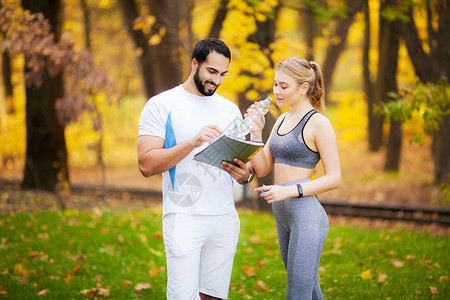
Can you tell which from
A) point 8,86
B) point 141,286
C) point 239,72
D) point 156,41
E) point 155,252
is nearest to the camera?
point 141,286

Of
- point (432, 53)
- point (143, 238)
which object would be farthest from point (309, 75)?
point (432, 53)

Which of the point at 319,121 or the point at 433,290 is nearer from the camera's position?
the point at 319,121

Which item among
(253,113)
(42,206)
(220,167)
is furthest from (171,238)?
(42,206)

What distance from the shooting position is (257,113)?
3279 mm

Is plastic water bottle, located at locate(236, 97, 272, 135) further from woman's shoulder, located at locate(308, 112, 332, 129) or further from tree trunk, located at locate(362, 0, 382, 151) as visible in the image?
tree trunk, located at locate(362, 0, 382, 151)

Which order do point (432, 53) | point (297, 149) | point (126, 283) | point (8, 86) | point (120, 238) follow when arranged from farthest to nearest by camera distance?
1. point (8, 86)
2. point (432, 53)
3. point (120, 238)
4. point (126, 283)
5. point (297, 149)

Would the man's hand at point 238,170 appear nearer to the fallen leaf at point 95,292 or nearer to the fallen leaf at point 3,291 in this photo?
the fallen leaf at point 95,292

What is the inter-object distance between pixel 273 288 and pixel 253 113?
2727 mm

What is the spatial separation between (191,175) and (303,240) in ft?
2.98

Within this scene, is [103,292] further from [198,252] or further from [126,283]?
[198,252]

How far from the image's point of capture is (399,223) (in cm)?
925

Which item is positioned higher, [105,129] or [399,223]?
[105,129]

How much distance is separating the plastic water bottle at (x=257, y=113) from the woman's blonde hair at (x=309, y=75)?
0.26 m

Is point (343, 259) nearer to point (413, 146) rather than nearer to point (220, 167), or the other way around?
point (220, 167)
